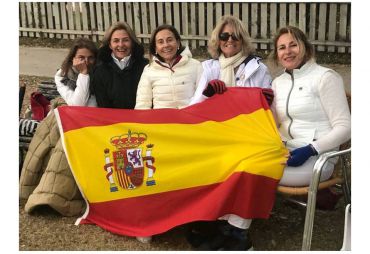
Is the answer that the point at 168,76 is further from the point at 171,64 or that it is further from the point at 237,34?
the point at 237,34

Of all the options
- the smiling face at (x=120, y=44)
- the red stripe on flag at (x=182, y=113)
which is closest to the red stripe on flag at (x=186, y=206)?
the red stripe on flag at (x=182, y=113)

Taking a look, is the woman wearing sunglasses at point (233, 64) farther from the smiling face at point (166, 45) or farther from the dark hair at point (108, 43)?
the dark hair at point (108, 43)

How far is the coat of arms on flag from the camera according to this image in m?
3.94

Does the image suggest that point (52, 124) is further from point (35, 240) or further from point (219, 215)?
point (219, 215)

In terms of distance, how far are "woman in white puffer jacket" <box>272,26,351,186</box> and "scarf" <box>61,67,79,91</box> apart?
1.87m

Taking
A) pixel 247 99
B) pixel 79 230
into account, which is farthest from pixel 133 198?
pixel 247 99

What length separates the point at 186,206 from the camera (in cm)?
383

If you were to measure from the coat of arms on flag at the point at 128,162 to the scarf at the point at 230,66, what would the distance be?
82 centimetres

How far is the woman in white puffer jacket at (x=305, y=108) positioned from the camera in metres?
3.61

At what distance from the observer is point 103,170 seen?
13.3 ft

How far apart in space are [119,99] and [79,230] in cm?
123

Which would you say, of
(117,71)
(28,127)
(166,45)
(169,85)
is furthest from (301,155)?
(28,127)

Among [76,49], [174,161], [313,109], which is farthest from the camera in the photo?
[76,49]

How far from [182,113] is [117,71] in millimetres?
979
